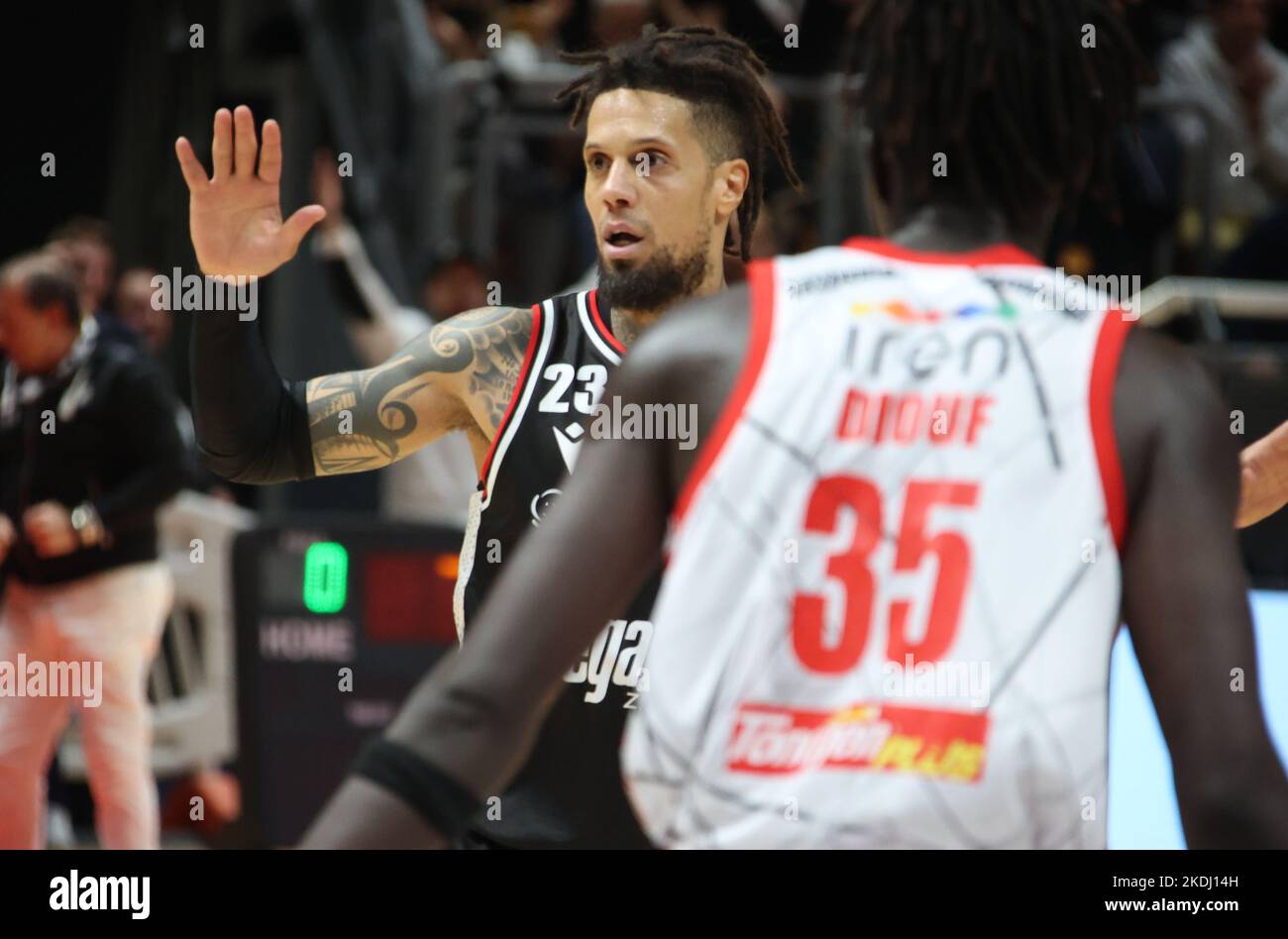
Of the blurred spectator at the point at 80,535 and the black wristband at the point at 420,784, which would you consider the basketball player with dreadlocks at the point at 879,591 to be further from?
the blurred spectator at the point at 80,535

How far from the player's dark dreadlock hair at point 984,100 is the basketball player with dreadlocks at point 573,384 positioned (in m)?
1.39

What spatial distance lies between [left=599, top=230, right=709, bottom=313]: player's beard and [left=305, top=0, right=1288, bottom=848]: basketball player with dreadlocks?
1678 mm

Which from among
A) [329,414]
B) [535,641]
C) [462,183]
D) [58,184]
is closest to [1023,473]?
[535,641]

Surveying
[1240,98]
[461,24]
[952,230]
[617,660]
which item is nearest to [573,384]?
[617,660]

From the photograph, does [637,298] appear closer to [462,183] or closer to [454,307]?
[454,307]

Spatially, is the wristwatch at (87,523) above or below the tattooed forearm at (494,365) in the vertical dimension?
below

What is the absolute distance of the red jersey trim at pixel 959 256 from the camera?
1976mm

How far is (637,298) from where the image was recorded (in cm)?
360

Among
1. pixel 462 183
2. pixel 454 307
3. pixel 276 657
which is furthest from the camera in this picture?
pixel 462 183

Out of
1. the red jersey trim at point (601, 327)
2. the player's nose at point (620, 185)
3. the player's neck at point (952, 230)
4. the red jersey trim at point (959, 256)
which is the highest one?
the player's nose at point (620, 185)

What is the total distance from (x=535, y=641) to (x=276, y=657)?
17.7 feet

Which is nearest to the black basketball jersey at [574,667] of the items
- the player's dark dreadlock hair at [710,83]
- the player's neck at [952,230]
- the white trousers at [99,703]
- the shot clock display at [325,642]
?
the player's dark dreadlock hair at [710,83]

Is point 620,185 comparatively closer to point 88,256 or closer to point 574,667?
point 574,667

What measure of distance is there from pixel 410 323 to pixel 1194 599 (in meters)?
7.28
